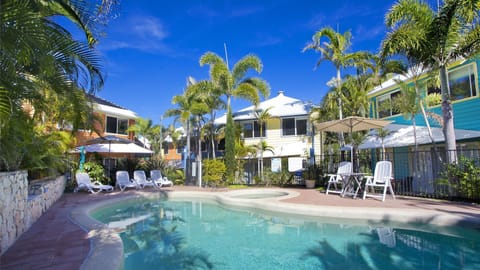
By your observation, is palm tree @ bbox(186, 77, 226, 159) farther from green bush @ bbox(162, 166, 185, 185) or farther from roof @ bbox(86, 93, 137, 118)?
roof @ bbox(86, 93, 137, 118)

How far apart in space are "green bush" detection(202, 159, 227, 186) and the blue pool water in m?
6.13

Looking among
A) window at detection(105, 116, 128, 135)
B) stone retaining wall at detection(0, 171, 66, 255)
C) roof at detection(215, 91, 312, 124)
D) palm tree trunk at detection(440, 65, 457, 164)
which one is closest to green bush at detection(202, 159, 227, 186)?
roof at detection(215, 91, 312, 124)

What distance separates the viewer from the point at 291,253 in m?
5.64

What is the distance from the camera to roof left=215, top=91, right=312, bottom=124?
72.2 ft

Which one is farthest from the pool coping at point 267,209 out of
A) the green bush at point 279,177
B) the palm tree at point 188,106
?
the palm tree at point 188,106

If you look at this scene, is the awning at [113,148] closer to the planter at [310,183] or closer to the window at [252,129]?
the planter at [310,183]

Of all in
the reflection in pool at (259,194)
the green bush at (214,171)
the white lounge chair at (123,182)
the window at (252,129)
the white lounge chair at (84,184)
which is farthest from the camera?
the window at (252,129)

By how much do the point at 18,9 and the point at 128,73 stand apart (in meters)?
14.9

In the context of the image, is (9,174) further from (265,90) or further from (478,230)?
(265,90)

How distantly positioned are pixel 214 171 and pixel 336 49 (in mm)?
8921

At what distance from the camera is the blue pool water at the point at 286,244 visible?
16.7ft

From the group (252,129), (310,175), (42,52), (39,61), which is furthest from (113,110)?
(42,52)

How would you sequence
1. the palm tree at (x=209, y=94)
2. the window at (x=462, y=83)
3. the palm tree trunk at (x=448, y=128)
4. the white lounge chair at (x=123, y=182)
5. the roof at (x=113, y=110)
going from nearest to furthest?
the palm tree trunk at (x=448, y=128) → the window at (x=462, y=83) → the white lounge chair at (x=123, y=182) → the palm tree at (x=209, y=94) → the roof at (x=113, y=110)

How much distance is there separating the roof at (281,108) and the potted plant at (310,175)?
278 inches
